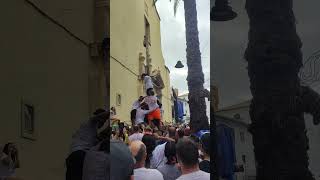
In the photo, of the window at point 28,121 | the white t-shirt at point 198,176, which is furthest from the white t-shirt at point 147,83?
the window at point 28,121

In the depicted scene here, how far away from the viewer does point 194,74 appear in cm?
101

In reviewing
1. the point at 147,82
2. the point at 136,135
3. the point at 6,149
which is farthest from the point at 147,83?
the point at 6,149

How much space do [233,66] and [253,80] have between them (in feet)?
0.16

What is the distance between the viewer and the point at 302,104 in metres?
0.97

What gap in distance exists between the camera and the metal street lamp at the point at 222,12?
101 centimetres

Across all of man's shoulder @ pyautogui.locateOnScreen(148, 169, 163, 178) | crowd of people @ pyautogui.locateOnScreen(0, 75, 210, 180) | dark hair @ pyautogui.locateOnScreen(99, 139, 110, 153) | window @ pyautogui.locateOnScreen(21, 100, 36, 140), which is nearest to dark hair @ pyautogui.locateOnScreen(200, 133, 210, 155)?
crowd of people @ pyautogui.locateOnScreen(0, 75, 210, 180)

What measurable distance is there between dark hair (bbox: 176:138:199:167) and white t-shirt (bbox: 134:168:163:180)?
0.06 meters

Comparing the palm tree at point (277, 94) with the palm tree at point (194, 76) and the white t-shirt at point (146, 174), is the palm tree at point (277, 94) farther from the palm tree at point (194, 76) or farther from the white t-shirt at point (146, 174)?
the white t-shirt at point (146, 174)

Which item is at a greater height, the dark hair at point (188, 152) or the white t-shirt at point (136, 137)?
the white t-shirt at point (136, 137)

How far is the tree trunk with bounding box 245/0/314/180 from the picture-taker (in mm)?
962

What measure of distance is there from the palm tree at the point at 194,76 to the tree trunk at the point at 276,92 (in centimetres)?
10

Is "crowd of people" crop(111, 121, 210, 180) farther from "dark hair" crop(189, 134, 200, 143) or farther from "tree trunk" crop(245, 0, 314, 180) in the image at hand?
"tree trunk" crop(245, 0, 314, 180)

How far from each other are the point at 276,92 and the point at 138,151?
0.99 ft

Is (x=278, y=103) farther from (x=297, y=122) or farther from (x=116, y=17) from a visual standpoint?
(x=116, y=17)
